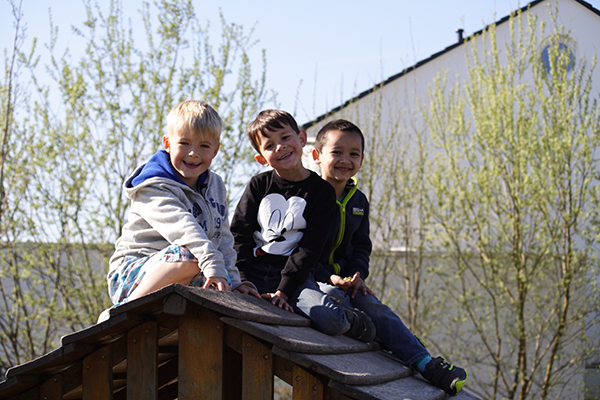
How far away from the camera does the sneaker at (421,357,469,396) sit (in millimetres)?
2746

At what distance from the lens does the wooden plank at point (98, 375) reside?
7.95 feet

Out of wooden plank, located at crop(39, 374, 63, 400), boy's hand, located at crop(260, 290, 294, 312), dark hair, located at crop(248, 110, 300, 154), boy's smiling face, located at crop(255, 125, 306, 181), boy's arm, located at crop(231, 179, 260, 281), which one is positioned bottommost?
wooden plank, located at crop(39, 374, 63, 400)

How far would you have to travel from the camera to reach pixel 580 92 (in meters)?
8.17

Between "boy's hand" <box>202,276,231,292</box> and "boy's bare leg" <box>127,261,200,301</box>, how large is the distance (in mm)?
112

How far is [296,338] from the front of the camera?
7.31 ft

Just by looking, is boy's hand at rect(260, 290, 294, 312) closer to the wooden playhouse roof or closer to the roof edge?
the wooden playhouse roof

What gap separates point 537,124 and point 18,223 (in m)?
6.86

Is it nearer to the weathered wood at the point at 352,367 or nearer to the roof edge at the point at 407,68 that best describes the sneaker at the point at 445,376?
the weathered wood at the point at 352,367

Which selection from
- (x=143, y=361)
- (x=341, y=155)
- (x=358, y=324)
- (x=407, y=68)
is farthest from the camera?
(x=407, y=68)

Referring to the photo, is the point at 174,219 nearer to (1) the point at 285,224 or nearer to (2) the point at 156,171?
(2) the point at 156,171

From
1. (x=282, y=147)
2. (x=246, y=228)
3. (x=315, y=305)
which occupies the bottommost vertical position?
(x=315, y=305)

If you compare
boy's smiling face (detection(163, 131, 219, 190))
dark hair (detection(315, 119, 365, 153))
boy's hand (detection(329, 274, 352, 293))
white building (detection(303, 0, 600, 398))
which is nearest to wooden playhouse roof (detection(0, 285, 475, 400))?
boy's hand (detection(329, 274, 352, 293))

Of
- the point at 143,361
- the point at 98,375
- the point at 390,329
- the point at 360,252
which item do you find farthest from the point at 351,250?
the point at 98,375

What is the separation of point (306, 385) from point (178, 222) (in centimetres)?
87
